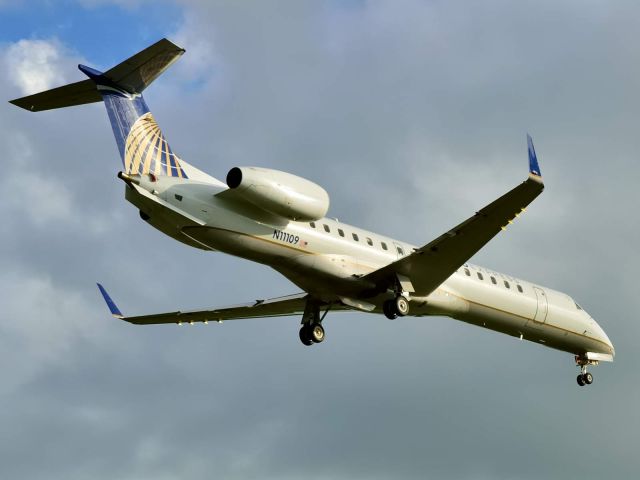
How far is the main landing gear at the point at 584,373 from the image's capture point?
118 feet

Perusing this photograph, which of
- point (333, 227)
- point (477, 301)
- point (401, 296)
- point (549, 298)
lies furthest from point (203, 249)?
point (549, 298)

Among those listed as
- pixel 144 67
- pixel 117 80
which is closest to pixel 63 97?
pixel 117 80

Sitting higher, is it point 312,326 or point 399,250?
point 399,250

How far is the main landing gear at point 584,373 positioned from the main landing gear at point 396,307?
9603 millimetres

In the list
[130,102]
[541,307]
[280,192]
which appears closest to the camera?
[280,192]

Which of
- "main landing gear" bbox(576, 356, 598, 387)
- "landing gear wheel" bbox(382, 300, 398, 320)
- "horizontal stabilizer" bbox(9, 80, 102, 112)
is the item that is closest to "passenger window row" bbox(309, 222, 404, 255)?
"landing gear wheel" bbox(382, 300, 398, 320)

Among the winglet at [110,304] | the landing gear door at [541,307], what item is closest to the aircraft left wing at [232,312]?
the winglet at [110,304]

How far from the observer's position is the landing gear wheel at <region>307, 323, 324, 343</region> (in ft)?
102

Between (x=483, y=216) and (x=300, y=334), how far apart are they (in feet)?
22.2

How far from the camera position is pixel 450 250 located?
29312mm

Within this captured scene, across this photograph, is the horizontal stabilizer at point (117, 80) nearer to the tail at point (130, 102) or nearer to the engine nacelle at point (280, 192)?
the tail at point (130, 102)

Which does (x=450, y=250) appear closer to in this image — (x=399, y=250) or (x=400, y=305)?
(x=400, y=305)

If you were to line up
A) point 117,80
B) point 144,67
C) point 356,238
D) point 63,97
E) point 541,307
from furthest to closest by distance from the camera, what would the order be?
1. point 541,307
2. point 356,238
3. point 63,97
4. point 117,80
5. point 144,67

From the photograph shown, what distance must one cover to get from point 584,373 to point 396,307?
10.1 m
